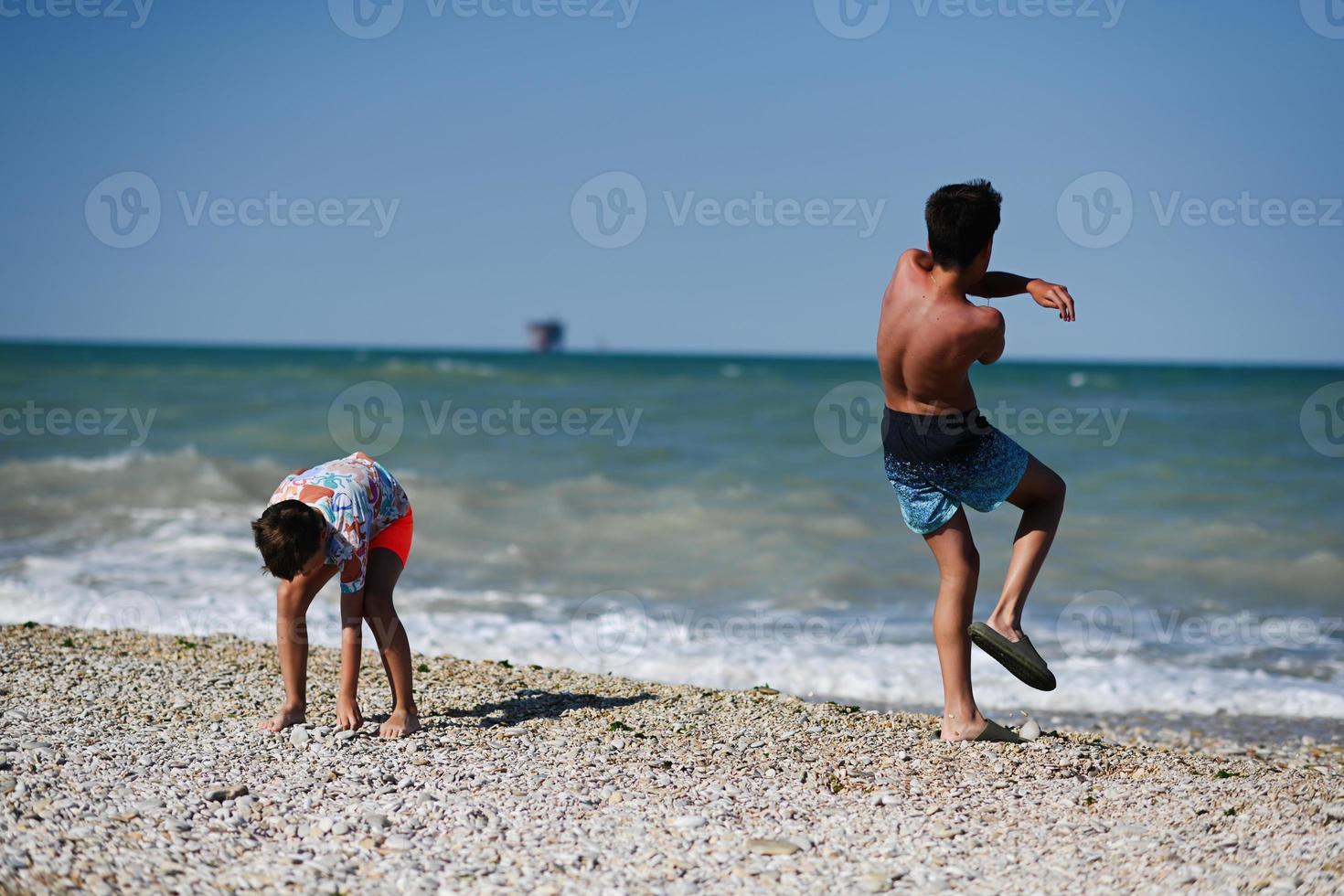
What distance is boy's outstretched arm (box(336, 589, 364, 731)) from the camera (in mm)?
4504

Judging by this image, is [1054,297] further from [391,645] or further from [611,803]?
[391,645]

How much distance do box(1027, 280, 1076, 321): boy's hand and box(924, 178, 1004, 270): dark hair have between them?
0.81ft

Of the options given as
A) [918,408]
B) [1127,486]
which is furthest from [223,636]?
[1127,486]

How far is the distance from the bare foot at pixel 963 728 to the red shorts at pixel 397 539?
89.4 inches

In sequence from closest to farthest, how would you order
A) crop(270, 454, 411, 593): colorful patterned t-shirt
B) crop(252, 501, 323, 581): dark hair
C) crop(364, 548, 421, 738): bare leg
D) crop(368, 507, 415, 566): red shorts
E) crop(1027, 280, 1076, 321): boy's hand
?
crop(1027, 280, 1076, 321): boy's hand → crop(252, 501, 323, 581): dark hair → crop(270, 454, 411, 593): colorful patterned t-shirt → crop(364, 548, 421, 738): bare leg → crop(368, 507, 415, 566): red shorts

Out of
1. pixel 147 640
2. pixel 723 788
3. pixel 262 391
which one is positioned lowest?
pixel 723 788

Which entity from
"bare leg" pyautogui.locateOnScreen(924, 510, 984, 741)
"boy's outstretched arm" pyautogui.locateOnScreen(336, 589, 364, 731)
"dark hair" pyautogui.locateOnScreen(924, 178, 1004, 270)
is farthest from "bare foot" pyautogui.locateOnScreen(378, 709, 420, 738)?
"dark hair" pyautogui.locateOnScreen(924, 178, 1004, 270)

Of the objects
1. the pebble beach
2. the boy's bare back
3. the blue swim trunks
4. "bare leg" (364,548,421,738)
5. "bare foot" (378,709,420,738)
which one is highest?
the boy's bare back

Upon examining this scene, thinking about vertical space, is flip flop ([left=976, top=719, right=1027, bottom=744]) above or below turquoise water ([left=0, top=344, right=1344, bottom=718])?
below

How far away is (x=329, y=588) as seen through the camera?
9062mm

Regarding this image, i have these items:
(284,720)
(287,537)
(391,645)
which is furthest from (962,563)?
(284,720)

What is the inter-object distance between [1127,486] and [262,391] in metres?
21.5

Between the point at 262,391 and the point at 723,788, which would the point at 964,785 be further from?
the point at 262,391

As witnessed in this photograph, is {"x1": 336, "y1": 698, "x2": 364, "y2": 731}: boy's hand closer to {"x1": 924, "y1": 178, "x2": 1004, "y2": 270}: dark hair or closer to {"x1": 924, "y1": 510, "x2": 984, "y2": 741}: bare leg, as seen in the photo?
{"x1": 924, "y1": 510, "x2": 984, "y2": 741}: bare leg
